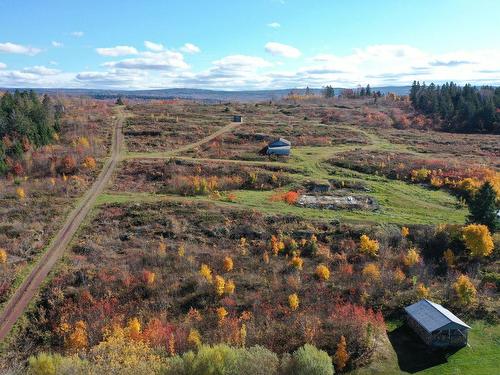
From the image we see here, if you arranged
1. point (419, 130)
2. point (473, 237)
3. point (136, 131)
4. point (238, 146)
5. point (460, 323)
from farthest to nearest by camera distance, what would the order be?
point (419, 130)
point (136, 131)
point (238, 146)
point (473, 237)
point (460, 323)

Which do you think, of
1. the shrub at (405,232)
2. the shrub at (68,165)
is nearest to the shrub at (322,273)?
the shrub at (405,232)

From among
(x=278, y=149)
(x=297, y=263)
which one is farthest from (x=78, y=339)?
(x=278, y=149)

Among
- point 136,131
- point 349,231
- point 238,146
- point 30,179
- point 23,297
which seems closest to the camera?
point 23,297

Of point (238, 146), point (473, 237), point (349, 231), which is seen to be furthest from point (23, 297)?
point (238, 146)

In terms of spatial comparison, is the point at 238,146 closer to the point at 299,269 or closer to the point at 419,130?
the point at 299,269

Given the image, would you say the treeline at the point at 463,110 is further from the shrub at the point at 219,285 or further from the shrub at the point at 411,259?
the shrub at the point at 219,285

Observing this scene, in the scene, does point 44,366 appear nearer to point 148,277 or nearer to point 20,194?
point 148,277

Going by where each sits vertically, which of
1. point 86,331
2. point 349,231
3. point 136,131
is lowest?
point 86,331
